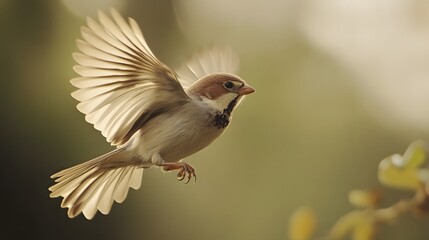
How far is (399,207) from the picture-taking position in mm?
513

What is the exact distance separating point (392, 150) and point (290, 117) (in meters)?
1.05

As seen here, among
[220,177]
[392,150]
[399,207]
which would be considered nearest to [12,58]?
[220,177]

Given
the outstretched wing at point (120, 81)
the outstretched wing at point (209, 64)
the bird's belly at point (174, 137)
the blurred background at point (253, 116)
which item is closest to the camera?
the outstretched wing at point (120, 81)

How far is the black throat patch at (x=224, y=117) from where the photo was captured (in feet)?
3.05

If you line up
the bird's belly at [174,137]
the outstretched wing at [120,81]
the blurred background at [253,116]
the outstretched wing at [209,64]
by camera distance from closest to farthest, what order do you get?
the outstretched wing at [120,81], the bird's belly at [174,137], the outstretched wing at [209,64], the blurred background at [253,116]

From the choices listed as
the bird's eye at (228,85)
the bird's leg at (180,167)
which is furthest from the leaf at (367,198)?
the bird's eye at (228,85)

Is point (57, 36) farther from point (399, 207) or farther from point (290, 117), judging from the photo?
point (399, 207)

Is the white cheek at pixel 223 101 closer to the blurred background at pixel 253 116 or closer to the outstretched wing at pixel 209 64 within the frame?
the outstretched wing at pixel 209 64

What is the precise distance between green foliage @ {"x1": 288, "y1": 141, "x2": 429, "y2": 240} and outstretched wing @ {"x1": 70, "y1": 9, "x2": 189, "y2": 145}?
27 centimetres

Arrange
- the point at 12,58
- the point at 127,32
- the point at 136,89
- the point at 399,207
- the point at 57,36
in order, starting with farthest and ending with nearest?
1. the point at 57,36
2. the point at 12,58
3. the point at 136,89
4. the point at 127,32
5. the point at 399,207

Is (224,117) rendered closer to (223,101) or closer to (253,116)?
(223,101)

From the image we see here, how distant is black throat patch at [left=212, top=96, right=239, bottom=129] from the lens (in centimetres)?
93

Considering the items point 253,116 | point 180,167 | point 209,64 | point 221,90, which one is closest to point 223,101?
point 221,90

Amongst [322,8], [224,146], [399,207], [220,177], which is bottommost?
[399,207]
